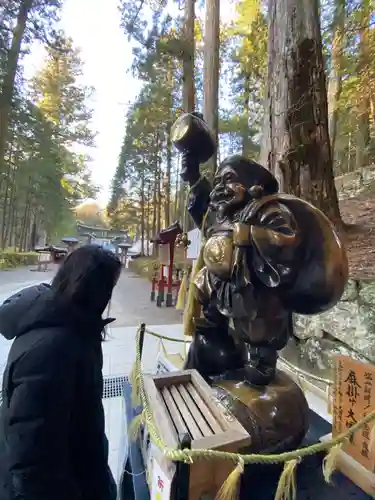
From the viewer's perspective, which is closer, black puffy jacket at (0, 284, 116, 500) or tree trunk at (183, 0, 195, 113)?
black puffy jacket at (0, 284, 116, 500)

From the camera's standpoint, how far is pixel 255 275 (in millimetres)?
969

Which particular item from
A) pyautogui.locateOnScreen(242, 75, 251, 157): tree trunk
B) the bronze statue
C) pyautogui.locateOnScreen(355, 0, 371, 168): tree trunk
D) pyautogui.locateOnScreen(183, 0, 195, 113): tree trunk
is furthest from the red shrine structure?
the bronze statue

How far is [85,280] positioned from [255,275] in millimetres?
506

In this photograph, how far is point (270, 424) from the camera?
3.09 feet

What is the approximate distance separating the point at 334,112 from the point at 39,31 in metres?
6.87

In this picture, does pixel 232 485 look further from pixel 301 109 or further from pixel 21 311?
pixel 301 109

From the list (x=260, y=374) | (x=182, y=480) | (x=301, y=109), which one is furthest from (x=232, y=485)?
(x=301, y=109)

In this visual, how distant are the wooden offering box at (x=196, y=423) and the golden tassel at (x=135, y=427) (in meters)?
0.12

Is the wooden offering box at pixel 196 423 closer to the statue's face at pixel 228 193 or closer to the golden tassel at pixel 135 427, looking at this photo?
the golden tassel at pixel 135 427

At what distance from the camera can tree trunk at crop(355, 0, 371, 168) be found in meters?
4.36

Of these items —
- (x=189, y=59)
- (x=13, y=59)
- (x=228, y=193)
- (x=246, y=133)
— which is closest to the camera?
(x=228, y=193)

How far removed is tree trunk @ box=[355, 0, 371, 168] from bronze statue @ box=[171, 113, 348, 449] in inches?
168

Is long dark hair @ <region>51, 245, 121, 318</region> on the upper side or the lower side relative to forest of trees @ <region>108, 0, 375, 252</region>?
lower

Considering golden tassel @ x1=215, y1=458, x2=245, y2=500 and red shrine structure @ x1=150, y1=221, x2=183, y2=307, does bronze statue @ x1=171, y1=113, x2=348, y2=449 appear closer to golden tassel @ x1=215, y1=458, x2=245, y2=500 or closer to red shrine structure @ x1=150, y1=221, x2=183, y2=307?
golden tassel @ x1=215, y1=458, x2=245, y2=500
